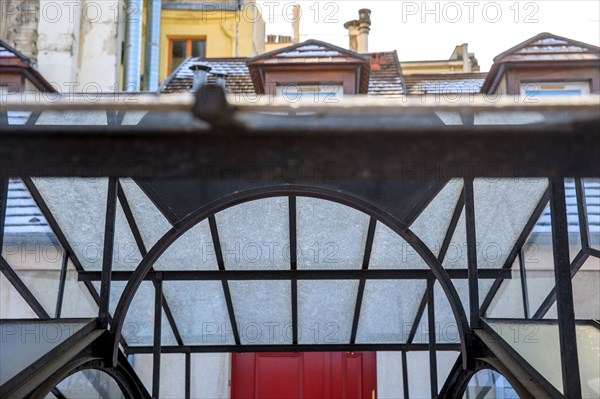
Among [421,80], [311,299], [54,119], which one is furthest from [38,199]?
[421,80]

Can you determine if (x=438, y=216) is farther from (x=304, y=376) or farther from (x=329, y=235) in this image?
(x=304, y=376)

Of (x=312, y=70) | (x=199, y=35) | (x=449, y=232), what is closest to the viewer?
(x=449, y=232)

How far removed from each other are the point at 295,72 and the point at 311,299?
3.93 metres

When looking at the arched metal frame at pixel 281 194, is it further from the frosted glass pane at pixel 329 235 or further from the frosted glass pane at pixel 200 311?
the frosted glass pane at pixel 200 311

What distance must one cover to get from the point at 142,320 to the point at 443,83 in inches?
301

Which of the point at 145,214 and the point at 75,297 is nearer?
the point at 145,214

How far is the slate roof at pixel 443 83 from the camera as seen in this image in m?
13.3

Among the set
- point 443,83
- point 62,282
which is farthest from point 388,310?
point 443,83

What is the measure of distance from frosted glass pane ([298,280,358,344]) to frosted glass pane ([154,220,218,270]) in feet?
3.15

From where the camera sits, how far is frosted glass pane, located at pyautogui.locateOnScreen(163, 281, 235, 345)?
8.05 metres

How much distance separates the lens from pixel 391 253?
7.56 meters

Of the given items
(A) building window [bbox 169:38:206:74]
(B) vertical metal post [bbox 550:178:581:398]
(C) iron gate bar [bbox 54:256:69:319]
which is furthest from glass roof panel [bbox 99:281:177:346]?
(A) building window [bbox 169:38:206:74]

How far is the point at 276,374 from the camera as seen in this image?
→ 12.1 meters

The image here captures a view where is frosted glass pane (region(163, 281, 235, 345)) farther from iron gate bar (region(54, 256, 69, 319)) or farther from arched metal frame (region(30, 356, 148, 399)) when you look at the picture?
arched metal frame (region(30, 356, 148, 399))
